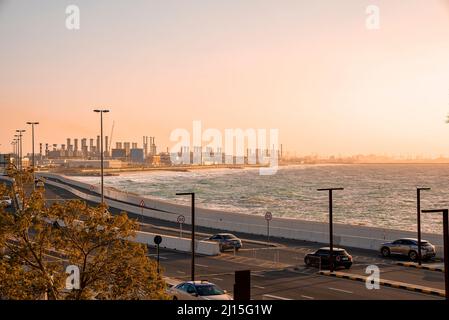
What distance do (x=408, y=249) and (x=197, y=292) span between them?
23.4m

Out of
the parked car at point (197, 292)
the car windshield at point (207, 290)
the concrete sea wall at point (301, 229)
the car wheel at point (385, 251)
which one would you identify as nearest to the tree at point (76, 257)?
the parked car at point (197, 292)

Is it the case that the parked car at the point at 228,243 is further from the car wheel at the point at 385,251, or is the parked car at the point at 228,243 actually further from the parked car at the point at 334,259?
the car wheel at the point at 385,251

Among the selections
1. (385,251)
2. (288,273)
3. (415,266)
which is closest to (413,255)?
(385,251)

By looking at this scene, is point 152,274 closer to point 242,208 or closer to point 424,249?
point 424,249

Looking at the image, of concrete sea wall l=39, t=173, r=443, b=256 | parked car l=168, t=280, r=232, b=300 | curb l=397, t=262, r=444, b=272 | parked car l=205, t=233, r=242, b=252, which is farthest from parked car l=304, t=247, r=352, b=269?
parked car l=168, t=280, r=232, b=300

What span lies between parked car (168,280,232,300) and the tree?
23.2 ft

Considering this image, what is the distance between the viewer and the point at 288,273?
3816 centimetres

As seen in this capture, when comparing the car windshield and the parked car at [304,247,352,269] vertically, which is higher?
the car windshield

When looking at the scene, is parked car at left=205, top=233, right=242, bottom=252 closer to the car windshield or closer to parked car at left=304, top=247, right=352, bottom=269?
parked car at left=304, top=247, right=352, bottom=269

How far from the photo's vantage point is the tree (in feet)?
57.6

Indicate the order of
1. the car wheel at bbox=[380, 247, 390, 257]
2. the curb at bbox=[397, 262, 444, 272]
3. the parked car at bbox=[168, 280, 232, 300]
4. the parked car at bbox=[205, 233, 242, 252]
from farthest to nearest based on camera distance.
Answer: the parked car at bbox=[205, 233, 242, 252], the car wheel at bbox=[380, 247, 390, 257], the curb at bbox=[397, 262, 444, 272], the parked car at bbox=[168, 280, 232, 300]
